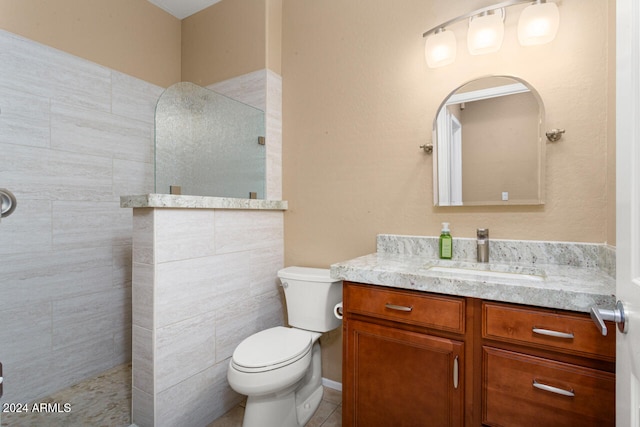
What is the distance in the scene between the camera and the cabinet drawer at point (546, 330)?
0.95 m

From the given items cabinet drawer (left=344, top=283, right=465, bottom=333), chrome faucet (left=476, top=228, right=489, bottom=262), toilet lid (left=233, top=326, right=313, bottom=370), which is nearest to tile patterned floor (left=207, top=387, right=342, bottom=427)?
toilet lid (left=233, top=326, right=313, bottom=370)

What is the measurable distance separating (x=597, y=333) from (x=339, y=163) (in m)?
1.44

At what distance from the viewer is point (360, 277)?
1.35 metres

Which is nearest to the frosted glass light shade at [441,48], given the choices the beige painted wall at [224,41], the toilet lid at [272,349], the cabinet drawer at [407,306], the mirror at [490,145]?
the mirror at [490,145]

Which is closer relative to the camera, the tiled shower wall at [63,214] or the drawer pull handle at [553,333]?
the drawer pull handle at [553,333]

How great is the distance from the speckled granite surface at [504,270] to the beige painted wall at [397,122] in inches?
A: 2.7

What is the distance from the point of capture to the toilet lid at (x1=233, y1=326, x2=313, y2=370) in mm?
1422

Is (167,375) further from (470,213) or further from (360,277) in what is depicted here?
(470,213)

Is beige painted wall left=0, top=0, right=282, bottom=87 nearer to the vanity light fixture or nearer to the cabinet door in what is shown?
the vanity light fixture

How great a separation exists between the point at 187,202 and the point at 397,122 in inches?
48.2

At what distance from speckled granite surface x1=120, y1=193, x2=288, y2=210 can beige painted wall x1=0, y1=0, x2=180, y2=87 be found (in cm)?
124

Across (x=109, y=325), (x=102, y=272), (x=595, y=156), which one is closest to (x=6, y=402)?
(x=109, y=325)

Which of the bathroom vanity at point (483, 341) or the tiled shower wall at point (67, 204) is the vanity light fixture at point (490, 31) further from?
Result: the tiled shower wall at point (67, 204)

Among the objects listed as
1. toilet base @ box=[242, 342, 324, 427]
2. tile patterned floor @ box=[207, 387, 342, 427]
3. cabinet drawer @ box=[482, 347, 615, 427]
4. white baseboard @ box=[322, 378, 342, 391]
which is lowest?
tile patterned floor @ box=[207, 387, 342, 427]
